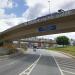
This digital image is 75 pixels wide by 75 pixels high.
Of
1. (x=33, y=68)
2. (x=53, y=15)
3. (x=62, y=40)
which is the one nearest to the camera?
(x=33, y=68)

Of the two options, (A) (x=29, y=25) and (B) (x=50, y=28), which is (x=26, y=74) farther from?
(A) (x=29, y=25)

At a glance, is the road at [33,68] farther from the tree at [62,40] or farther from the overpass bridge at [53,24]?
the tree at [62,40]

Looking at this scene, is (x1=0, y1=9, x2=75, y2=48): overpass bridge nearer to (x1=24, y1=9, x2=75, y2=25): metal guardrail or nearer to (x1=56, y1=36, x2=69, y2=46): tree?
(x1=24, y1=9, x2=75, y2=25): metal guardrail

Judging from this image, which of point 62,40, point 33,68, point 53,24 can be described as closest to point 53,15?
point 53,24

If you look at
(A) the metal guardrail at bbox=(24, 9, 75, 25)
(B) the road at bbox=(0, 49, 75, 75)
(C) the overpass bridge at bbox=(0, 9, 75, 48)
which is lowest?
(B) the road at bbox=(0, 49, 75, 75)

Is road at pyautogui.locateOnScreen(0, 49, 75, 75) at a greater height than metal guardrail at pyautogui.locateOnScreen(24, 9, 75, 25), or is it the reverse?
metal guardrail at pyautogui.locateOnScreen(24, 9, 75, 25)

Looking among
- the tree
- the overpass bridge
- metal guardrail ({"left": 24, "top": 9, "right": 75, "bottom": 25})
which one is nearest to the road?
the overpass bridge

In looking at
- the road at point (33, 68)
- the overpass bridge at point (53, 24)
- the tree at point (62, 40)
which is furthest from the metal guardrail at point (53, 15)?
the tree at point (62, 40)

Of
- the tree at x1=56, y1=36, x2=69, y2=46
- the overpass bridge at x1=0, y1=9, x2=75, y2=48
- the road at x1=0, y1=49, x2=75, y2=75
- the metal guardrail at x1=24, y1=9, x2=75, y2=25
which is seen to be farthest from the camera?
the tree at x1=56, y1=36, x2=69, y2=46

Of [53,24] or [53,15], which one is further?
[53,24]

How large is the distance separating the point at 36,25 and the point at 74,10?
16.2 metres

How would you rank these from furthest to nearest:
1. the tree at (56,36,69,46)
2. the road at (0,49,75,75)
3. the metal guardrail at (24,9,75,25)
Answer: the tree at (56,36,69,46)
the metal guardrail at (24,9,75,25)
the road at (0,49,75,75)

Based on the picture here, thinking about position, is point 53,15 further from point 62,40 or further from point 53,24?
point 62,40

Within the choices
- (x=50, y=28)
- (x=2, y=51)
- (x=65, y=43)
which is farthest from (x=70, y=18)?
(x=65, y=43)
